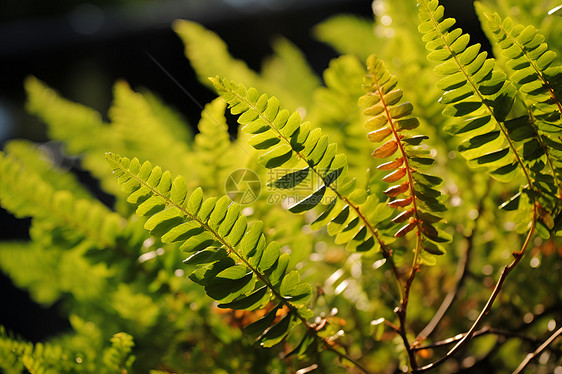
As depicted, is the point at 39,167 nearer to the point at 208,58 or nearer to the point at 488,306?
the point at 208,58

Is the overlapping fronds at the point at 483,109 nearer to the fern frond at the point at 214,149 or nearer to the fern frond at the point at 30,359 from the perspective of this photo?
the fern frond at the point at 214,149

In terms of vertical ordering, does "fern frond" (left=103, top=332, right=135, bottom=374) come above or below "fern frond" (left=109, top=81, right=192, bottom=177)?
below

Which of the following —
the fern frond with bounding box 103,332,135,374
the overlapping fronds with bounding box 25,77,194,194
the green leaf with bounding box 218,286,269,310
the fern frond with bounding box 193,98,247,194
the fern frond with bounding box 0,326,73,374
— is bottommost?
the fern frond with bounding box 103,332,135,374

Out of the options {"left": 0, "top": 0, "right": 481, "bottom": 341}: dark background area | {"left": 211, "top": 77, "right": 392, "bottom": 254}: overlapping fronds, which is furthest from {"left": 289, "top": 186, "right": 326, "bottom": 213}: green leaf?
{"left": 0, "top": 0, "right": 481, "bottom": 341}: dark background area

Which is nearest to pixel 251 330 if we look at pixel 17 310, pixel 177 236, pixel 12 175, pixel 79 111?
pixel 177 236

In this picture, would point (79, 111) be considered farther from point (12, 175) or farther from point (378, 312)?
point (378, 312)

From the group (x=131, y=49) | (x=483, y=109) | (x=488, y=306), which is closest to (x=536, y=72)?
(x=483, y=109)

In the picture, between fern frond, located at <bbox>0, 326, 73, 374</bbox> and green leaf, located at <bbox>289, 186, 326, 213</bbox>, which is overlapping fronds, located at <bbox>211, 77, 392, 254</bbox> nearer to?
green leaf, located at <bbox>289, 186, 326, 213</bbox>

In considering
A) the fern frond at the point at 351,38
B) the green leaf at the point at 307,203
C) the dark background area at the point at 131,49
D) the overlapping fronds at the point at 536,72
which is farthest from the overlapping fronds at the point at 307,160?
the dark background area at the point at 131,49
